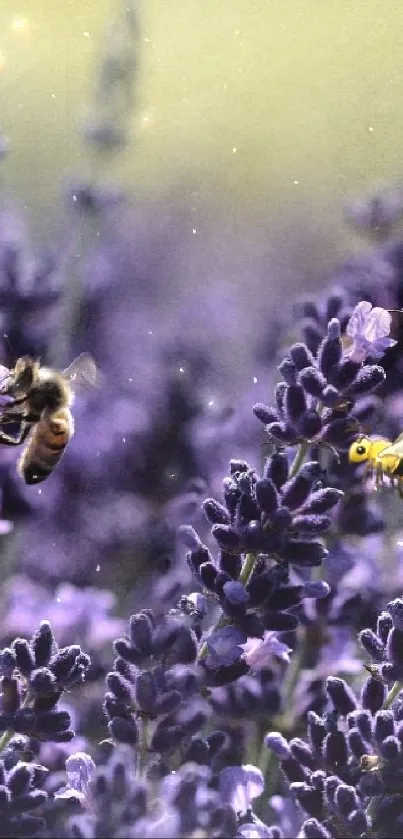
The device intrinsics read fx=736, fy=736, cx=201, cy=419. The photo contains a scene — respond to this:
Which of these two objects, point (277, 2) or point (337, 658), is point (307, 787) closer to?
point (337, 658)

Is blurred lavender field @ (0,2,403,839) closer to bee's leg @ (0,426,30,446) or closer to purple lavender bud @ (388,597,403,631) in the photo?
purple lavender bud @ (388,597,403,631)

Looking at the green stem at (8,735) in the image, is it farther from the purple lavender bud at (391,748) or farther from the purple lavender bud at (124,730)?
the purple lavender bud at (391,748)

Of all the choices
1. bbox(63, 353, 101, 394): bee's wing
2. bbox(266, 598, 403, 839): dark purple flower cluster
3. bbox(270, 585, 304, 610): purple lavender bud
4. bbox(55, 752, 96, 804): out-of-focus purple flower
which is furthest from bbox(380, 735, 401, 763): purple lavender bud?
bbox(63, 353, 101, 394): bee's wing

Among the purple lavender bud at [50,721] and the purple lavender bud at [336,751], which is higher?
the purple lavender bud at [50,721]

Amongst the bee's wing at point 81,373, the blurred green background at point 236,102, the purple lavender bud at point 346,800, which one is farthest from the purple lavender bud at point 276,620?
the blurred green background at point 236,102

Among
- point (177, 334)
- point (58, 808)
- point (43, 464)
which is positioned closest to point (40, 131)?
point (177, 334)

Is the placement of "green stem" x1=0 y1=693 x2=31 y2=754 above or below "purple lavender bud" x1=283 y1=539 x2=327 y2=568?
below

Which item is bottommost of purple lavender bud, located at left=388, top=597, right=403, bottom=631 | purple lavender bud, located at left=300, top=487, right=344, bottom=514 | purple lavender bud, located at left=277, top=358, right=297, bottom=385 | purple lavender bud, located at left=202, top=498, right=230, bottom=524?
purple lavender bud, located at left=388, top=597, right=403, bottom=631
